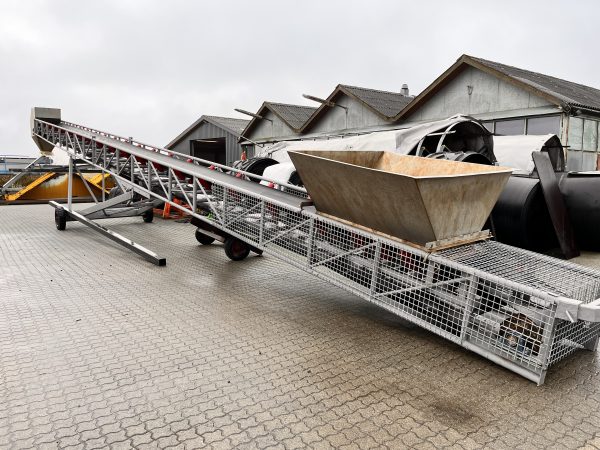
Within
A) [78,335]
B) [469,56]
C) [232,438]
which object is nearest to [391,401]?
[232,438]

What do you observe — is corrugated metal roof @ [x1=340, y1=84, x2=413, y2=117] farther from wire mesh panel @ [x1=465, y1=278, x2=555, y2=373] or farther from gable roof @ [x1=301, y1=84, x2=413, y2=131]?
wire mesh panel @ [x1=465, y1=278, x2=555, y2=373]

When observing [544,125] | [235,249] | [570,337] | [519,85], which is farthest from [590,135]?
[570,337]

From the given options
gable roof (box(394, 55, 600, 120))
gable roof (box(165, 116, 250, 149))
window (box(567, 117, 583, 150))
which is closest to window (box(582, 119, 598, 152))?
window (box(567, 117, 583, 150))

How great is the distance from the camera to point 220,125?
2467 cm

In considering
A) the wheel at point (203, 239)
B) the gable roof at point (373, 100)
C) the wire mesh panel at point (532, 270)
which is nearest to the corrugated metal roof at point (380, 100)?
the gable roof at point (373, 100)

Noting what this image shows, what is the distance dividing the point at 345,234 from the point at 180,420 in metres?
2.28

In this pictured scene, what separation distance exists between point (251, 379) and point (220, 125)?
2316 centimetres

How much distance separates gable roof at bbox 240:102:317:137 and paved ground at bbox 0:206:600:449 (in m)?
17.2

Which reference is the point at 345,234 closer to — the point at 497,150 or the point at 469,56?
the point at 497,150

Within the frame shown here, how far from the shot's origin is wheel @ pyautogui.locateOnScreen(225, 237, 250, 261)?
664 centimetres

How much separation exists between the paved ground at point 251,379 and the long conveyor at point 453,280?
0.77 ft

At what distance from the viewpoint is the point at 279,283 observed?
5.45 meters

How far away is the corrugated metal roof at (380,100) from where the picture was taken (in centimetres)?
1755

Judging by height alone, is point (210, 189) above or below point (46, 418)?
above
